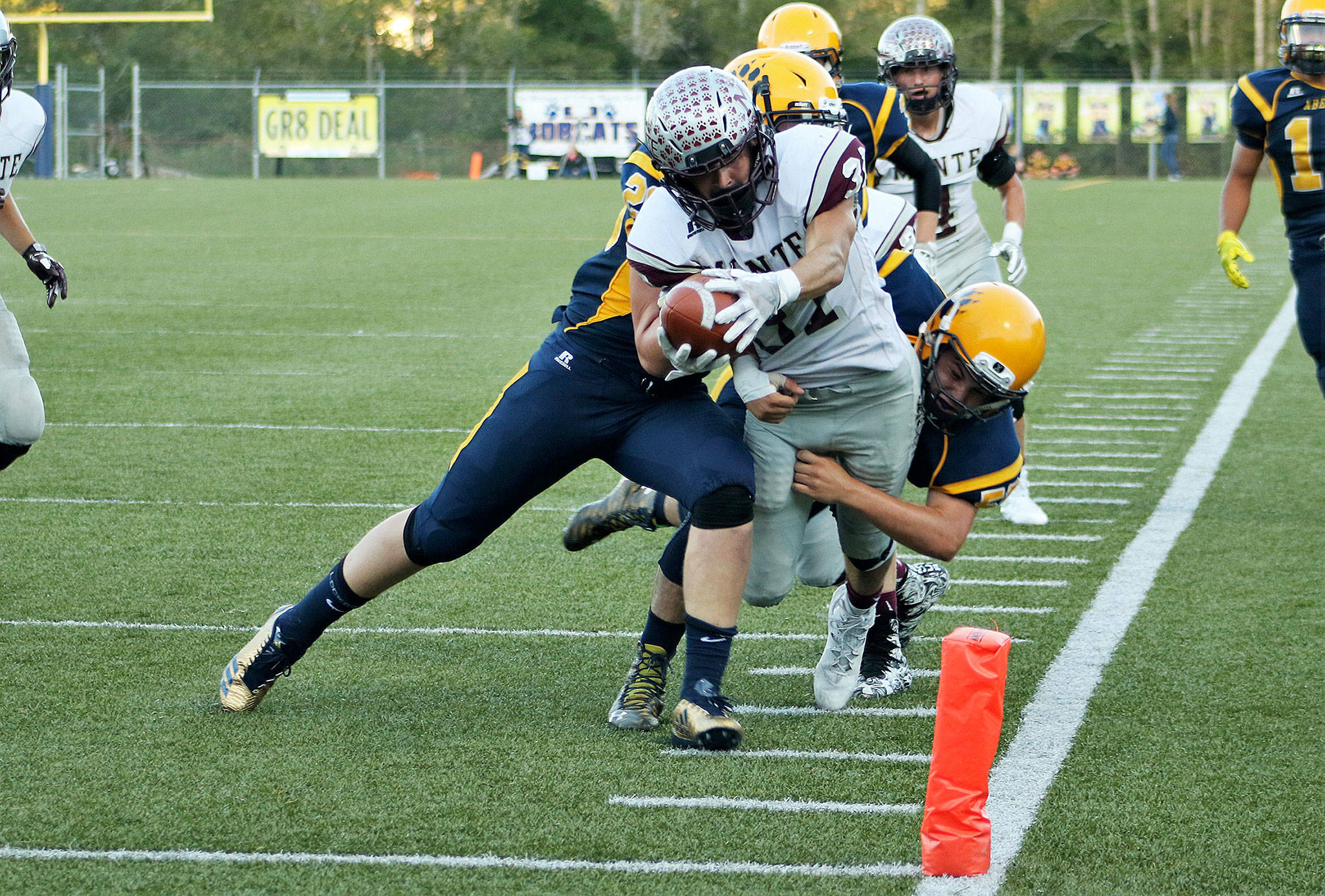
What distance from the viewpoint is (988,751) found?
295 cm

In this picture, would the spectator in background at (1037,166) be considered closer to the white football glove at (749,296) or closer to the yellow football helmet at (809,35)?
the yellow football helmet at (809,35)

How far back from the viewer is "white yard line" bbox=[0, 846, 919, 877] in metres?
2.97

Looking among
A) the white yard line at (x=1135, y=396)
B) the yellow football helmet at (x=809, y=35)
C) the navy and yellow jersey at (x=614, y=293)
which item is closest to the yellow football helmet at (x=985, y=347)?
the navy and yellow jersey at (x=614, y=293)

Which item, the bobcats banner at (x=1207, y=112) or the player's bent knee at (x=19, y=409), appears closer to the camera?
the player's bent knee at (x=19, y=409)

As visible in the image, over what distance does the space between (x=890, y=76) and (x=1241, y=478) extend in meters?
2.28

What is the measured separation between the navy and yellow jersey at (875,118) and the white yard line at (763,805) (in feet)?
9.82

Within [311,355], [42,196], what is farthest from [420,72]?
[311,355]

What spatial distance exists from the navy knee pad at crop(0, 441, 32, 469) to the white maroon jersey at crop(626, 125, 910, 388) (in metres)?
2.39

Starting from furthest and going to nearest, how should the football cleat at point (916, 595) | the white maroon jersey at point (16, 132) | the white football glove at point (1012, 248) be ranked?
the white football glove at point (1012, 248), the white maroon jersey at point (16, 132), the football cleat at point (916, 595)

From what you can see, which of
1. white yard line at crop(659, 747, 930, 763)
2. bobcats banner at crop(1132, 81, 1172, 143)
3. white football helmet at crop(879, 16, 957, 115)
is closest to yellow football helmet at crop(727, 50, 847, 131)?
white yard line at crop(659, 747, 930, 763)

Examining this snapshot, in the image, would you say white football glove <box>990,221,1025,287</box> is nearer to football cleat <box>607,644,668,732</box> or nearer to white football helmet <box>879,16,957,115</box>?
white football helmet <box>879,16,957,115</box>

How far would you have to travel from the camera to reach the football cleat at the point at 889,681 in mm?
4125

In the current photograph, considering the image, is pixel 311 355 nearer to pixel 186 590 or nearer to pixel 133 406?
pixel 133 406

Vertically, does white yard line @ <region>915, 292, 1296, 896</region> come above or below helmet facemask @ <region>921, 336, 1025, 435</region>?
below
